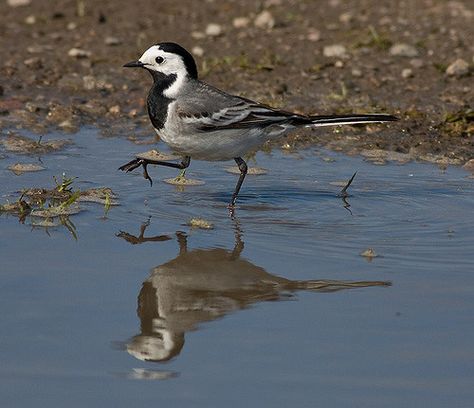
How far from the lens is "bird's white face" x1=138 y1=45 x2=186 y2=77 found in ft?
25.2

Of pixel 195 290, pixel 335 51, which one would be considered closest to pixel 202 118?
pixel 195 290

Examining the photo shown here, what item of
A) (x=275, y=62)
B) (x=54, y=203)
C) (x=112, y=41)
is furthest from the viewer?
(x=112, y=41)

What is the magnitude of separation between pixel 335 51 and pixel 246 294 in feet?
19.8

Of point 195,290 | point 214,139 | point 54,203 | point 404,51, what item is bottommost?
point 195,290

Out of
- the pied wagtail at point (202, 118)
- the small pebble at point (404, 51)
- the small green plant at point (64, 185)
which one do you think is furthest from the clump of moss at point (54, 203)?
the small pebble at point (404, 51)

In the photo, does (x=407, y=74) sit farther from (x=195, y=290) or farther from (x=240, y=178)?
(x=195, y=290)

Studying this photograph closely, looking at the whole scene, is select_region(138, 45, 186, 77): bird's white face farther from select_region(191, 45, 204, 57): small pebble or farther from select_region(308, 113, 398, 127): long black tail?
select_region(191, 45, 204, 57): small pebble

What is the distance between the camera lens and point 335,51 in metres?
11.1

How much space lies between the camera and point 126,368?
172 inches

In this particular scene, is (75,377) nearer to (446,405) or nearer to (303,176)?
(446,405)

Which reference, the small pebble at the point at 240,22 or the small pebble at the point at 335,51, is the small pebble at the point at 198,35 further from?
the small pebble at the point at 335,51

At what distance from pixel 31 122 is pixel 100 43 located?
8.24 ft

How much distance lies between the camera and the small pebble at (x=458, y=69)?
34.3ft

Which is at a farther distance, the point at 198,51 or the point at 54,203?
the point at 198,51
